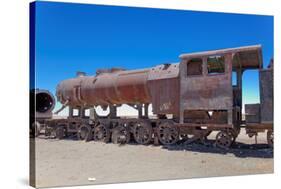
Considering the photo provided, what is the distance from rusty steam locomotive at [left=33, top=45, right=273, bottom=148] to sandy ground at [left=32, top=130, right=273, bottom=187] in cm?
46

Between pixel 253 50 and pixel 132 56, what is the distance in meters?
3.15

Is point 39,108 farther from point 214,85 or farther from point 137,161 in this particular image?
point 214,85

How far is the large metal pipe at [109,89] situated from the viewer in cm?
1426

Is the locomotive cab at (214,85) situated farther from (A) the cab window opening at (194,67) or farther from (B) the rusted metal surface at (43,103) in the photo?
(B) the rusted metal surface at (43,103)

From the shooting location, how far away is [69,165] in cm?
1103

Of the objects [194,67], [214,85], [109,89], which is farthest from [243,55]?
[109,89]

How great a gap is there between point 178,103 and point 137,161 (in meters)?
2.46

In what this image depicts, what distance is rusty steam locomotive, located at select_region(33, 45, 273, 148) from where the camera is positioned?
42.7 ft

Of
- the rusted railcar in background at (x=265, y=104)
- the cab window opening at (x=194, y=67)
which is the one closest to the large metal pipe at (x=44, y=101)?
the cab window opening at (x=194, y=67)

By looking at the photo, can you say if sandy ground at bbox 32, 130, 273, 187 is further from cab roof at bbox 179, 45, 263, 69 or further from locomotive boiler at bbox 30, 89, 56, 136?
cab roof at bbox 179, 45, 263, 69

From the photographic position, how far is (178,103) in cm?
1371

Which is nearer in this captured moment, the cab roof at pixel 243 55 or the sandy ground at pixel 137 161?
the sandy ground at pixel 137 161

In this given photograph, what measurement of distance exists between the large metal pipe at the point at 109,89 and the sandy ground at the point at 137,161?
1.62 meters

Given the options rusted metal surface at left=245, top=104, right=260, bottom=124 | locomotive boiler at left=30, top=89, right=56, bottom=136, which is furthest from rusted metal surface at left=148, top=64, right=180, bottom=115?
locomotive boiler at left=30, top=89, right=56, bottom=136
